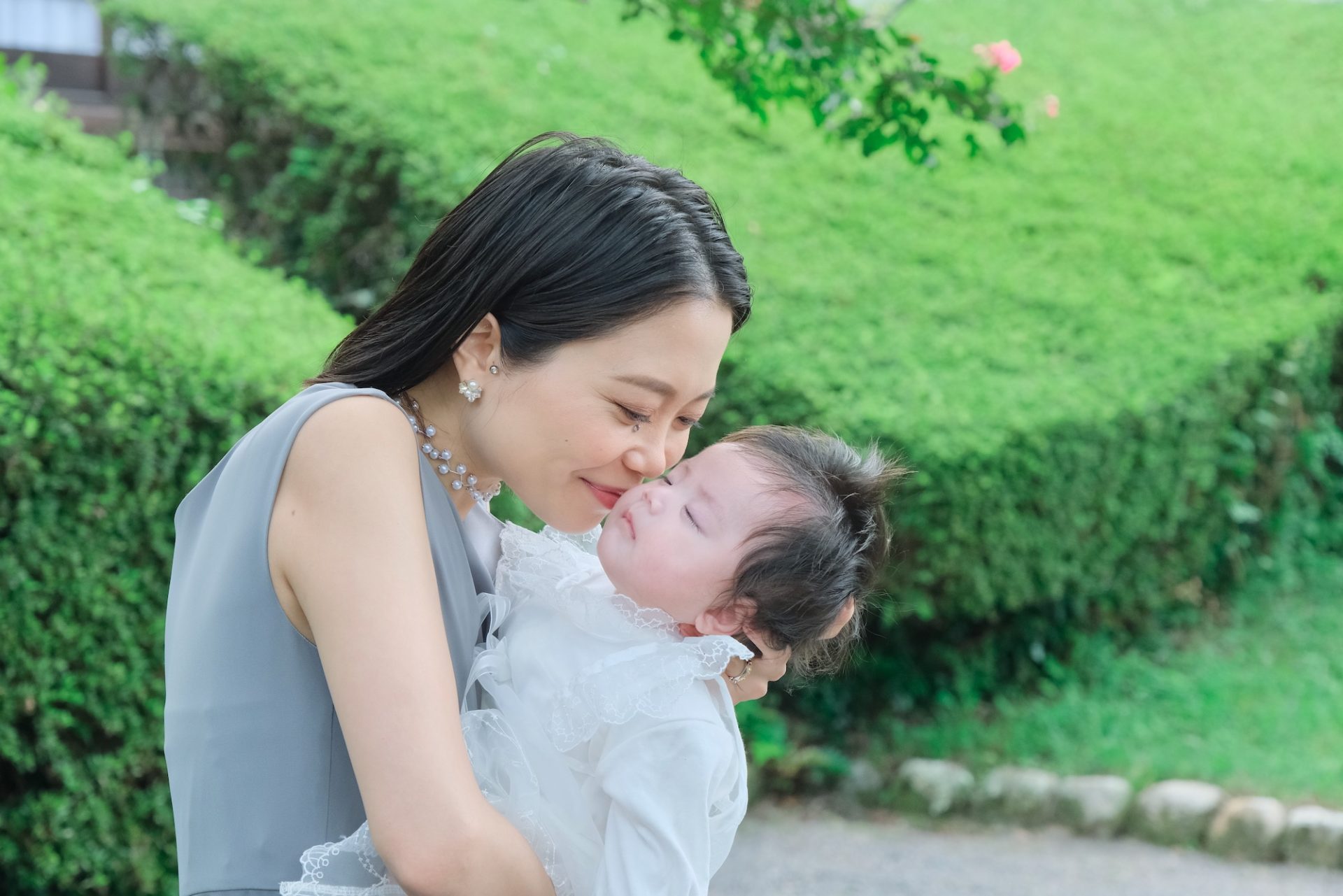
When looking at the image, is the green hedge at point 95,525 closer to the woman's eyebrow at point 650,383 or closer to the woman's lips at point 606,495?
the woman's lips at point 606,495

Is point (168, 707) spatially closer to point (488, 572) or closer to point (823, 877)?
point (488, 572)

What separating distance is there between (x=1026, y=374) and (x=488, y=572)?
3.69 m

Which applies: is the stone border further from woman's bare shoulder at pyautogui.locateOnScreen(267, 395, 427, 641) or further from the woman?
woman's bare shoulder at pyautogui.locateOnScreen(267, 395, 427, 641)

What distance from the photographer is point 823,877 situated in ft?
13.6

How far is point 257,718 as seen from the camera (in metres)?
1.50

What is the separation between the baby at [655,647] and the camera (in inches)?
58.8

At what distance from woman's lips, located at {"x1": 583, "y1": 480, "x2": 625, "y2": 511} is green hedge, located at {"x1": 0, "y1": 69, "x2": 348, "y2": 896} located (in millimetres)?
1499

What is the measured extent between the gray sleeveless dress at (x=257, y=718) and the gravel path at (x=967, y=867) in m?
2.77

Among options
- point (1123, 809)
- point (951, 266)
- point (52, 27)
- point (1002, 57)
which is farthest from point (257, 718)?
point (52, 27)

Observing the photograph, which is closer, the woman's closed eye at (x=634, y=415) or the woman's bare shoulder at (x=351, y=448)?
the woman's bare shoulder at (x=351, y=448)

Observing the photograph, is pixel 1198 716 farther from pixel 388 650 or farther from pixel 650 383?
pixel 388 650

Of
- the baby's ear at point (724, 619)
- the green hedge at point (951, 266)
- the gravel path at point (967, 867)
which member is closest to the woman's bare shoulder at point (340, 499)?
the baby's ear at point (724, 619)

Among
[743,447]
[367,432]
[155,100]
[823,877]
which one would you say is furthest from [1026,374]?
[155,100]

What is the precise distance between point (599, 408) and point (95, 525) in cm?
172
